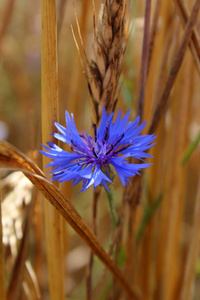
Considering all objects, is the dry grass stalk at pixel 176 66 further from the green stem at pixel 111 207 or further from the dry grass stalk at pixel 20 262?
the dry grass stalk at pixel 20 262

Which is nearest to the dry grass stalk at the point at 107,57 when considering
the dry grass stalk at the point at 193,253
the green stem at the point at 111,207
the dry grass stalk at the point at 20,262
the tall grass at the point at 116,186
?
the tall grass at the point at 116,186

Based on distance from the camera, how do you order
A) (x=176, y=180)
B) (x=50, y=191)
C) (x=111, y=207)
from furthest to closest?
(x=176, y=180) → (x=111, y=207) → (x=50, y=191)

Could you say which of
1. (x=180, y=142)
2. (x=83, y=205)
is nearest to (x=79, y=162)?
(x=180, y=142)

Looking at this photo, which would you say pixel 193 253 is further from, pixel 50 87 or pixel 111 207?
pixel 50 87

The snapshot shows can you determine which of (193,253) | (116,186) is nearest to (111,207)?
(193,253)

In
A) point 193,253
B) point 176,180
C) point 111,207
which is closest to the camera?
point 111,207

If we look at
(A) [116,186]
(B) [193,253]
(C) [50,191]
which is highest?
(C) [50,191]

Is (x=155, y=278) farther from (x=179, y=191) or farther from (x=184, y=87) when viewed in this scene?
(x=184, y=87)

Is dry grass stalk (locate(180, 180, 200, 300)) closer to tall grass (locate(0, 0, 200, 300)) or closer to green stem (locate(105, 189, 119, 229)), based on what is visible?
tall grass (locate(0, 0, 200, 300))
